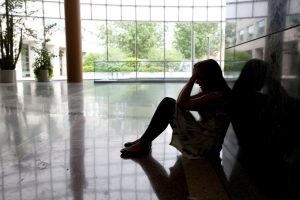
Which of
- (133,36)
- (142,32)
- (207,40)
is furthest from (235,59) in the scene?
(207,40)

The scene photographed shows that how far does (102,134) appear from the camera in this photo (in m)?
4.25

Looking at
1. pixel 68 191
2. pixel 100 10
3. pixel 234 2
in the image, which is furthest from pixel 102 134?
pixel 100 10

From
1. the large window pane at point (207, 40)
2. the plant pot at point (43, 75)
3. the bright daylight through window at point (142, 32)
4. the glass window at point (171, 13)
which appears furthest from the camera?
the large window pane at point (207, 40)

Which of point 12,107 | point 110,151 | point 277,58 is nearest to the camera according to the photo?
point 277,58

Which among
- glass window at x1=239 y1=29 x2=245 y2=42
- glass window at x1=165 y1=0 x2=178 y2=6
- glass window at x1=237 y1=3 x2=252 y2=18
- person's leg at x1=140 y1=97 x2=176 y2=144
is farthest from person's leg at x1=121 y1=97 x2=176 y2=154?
glass window at x1=165 y1=0 x2=178 y2=6

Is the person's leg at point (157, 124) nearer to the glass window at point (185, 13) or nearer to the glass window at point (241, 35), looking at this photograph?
the glass window at point (241, 35)

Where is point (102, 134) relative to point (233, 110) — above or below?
below

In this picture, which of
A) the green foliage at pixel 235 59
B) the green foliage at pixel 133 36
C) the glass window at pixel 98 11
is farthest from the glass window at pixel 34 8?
the green foliage at pixel 235 59

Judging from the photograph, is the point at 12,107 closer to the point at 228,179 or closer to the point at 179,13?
the point at 228,179

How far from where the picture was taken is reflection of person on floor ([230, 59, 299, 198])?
1854 millimetres

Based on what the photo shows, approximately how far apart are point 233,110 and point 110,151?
143cm

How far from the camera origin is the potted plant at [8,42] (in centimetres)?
1602

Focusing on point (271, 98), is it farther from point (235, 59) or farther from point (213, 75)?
point (235, 59)

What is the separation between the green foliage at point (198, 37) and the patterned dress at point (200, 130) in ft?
70.1
